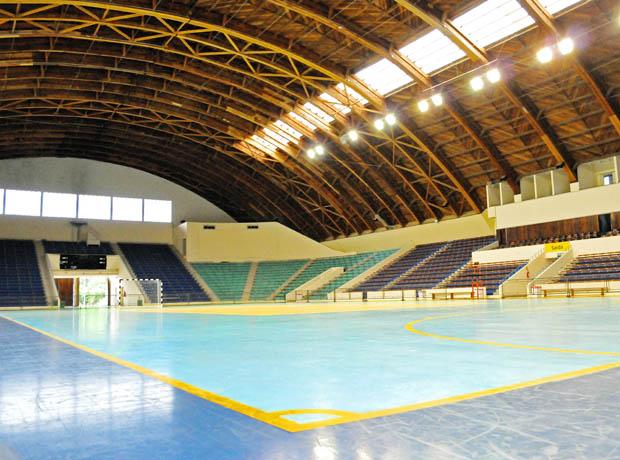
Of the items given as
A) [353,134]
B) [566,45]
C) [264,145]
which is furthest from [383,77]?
[264,145]

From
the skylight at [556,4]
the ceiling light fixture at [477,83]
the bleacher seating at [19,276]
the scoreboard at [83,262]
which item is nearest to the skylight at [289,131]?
the ceiling light fixture at [477,83]

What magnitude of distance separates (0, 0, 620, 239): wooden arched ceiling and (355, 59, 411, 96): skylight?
47cm

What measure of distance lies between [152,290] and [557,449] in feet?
152

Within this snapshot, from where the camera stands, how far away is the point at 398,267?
47000mm

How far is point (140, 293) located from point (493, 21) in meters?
35.6

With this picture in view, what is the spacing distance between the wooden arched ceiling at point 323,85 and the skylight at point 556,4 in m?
0.42

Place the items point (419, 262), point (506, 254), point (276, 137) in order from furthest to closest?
point (419, 262)
point (276, 137)
point (506, 254)

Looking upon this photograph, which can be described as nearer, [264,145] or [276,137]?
[276,137]

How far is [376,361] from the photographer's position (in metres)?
6.32

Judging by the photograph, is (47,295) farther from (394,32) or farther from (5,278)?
(394,32)

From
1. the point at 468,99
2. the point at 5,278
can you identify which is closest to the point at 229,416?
the point at 468,99

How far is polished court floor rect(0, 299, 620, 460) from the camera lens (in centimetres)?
291

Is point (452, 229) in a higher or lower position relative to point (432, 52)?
lower

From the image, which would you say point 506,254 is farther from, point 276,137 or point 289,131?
point 276,137
